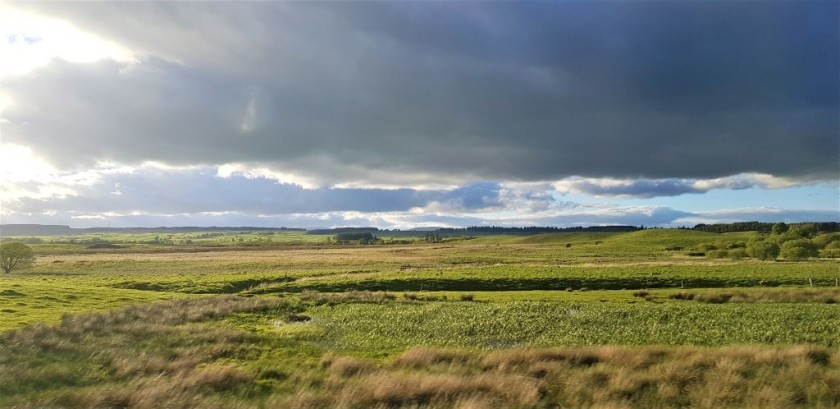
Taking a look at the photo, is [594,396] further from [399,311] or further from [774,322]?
[399,311]

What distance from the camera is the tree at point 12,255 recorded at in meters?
73.1

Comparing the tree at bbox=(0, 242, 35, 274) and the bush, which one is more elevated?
the tree at bbox=(0, 242, 35, 274)

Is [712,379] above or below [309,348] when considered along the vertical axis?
above

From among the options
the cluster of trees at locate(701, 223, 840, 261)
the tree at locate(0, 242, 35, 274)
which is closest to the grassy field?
the tree at locate(0, 242, 35, 274)

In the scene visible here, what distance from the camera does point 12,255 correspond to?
73.2m

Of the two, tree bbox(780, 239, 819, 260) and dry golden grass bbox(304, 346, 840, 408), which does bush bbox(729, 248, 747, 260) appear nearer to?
tree bbox(780, 239, 819, 260)

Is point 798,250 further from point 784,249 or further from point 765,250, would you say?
point 765,250

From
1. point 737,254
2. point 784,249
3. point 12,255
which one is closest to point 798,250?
point 784,249

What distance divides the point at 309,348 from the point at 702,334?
652 inches

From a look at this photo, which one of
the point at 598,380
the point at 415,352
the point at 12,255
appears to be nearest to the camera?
the point at 598,380

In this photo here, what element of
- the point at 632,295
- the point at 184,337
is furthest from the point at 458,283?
the point at 184,337

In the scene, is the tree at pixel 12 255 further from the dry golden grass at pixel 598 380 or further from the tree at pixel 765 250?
the tree at pixel 765 250

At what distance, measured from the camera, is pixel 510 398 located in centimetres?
1089

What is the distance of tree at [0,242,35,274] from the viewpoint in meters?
73.1
